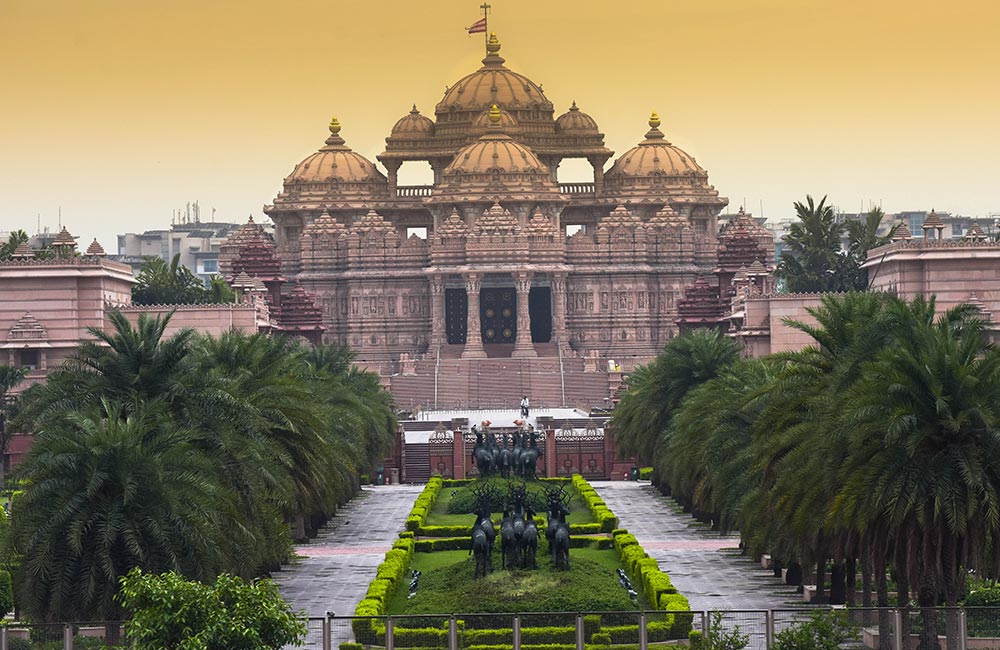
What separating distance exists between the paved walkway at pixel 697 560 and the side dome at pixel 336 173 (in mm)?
84818

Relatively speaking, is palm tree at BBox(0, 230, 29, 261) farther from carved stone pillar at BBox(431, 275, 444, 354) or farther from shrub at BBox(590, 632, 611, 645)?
shrub at BBox(590, 632, 611, 645)

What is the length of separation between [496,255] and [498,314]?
5294mm

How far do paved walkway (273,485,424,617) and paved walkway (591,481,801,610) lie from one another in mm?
6855

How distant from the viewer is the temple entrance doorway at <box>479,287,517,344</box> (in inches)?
6255

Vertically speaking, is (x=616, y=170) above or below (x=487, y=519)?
above

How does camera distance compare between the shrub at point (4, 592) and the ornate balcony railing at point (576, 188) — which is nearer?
the shrub at point (4, 592)

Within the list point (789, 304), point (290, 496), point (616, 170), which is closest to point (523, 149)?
point (616, 170)

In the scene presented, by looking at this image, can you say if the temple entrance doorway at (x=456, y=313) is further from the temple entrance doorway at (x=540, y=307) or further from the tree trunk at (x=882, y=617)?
the tree trunk at (x=882, y=617)

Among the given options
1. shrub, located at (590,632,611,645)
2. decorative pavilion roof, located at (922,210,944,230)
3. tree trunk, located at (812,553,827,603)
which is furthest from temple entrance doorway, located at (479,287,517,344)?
shrub, located at (590,632,611,645)

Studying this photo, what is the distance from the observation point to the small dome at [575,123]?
17625 cm

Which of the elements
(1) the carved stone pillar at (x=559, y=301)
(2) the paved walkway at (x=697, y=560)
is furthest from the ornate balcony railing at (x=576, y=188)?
(2) the paved walkway at (x=697, y=560)

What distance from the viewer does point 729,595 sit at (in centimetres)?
5447

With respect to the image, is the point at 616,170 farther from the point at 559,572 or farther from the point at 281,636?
the point at 281,636

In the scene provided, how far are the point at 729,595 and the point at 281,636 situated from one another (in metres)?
18.6
